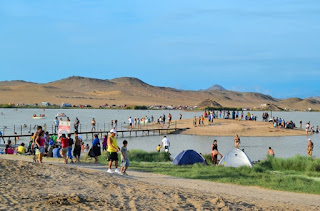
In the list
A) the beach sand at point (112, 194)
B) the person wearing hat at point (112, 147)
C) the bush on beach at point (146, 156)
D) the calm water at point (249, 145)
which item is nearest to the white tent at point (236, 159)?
the bush on beach at point (146, 156)

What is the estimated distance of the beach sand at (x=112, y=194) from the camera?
31.4ft

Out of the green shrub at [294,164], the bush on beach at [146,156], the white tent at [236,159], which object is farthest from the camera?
the bush on beach at [146,156]

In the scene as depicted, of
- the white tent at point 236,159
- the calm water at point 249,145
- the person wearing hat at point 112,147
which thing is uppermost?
the person wearing hat at point 112,147

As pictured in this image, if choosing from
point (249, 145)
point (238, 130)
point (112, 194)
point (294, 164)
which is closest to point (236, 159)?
point (294, 164)

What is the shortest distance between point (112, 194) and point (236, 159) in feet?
32.4

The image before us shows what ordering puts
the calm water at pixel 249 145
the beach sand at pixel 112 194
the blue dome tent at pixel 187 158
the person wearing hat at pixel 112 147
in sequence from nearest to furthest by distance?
the beach sand at pixel 112 194 → the person wearing hat at pixel 112 147 → the blue dome tent at pixel 187 158 → the calm water at pixel 249 145

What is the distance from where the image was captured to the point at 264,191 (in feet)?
46.0

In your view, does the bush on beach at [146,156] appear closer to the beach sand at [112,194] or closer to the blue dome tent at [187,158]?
the blue dome tent at [187,158]

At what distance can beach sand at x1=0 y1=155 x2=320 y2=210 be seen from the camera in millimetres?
9562

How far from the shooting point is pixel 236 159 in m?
19.7

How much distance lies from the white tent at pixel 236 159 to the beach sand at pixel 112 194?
15.4ft

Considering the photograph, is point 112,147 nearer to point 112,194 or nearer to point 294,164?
point 112,194

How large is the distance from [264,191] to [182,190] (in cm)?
313

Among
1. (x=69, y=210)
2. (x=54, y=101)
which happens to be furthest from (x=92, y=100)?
(x=69, y=210)
